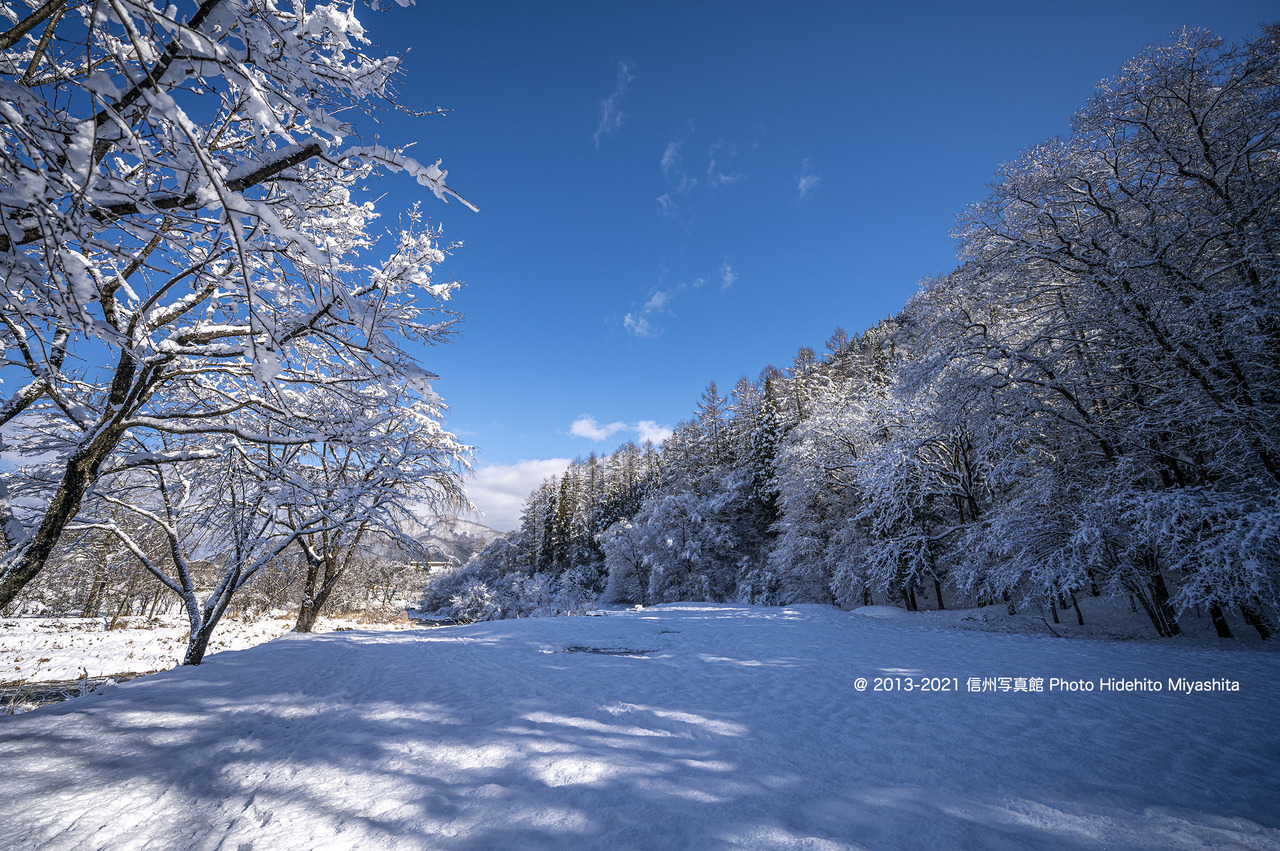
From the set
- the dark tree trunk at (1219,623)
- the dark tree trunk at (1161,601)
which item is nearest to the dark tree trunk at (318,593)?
the dark tree trunk at (1161,601)

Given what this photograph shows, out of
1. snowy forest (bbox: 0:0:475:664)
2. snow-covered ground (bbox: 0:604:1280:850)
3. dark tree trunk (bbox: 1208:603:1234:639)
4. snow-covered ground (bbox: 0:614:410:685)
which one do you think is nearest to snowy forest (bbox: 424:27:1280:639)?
dark tree trunk (bbox: 1208:603:1234:639)

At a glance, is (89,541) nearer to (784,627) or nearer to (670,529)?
(784,627)

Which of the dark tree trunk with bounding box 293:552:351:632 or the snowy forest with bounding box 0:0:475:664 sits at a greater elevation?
the snowy forest with bounding box 0:0:475:664

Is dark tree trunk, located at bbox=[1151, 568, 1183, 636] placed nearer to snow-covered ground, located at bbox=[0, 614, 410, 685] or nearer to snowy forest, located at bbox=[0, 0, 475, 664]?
snowy forest, located at bbox=[0, 0, 475, 664]

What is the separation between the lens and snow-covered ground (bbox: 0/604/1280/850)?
219cm

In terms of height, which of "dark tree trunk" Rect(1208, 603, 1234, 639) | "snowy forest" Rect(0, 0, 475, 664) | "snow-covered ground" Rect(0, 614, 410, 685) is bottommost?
"snow-covered ground" Rect(0, 614, 410, 685)

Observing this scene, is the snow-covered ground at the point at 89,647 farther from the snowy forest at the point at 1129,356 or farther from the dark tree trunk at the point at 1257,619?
the dark tree trunk at the point at 1257,619

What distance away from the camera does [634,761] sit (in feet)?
9.64

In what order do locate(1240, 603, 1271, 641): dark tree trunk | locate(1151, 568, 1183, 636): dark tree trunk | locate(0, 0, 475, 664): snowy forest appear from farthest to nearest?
locate(1151, 568, 1183, 636): dark tree trunk, locate(1240, 603, 1271, 641): dark tree trunk, locate(0, 0, 475, 664): snowy forest

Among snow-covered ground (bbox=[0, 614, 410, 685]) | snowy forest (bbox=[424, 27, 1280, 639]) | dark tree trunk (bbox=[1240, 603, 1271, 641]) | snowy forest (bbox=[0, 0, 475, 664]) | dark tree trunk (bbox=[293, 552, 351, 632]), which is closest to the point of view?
snowy forest (bbox=[0, 0, 475, 664])

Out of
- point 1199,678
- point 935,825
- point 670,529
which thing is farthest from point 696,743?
point 670,529

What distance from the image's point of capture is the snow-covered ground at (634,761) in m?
2.19

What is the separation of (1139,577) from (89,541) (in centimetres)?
1734

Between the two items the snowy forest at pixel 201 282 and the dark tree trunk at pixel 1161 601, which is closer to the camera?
the snowy forest at pixel 201 282
